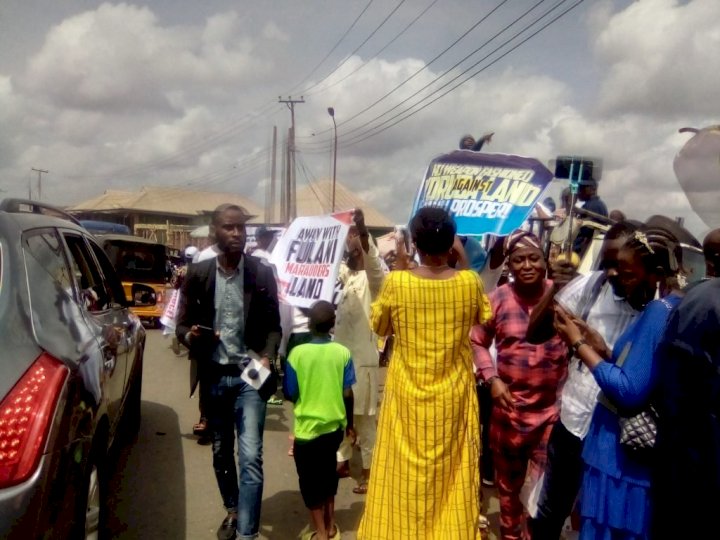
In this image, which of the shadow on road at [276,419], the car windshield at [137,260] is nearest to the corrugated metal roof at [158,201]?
the car windshield at [137,260]

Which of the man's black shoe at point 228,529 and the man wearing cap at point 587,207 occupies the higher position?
the man wearing cap at point 587,207

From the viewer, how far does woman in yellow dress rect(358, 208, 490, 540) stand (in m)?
2.90

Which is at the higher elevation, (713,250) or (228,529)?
(713,250)

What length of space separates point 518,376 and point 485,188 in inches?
51.8

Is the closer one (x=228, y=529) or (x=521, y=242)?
(x=521, y=242)

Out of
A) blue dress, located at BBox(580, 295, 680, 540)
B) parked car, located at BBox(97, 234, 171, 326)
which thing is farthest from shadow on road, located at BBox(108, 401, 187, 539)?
parked car, located at BBox(97, 234, 171, 326)

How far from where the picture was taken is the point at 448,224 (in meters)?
2.93

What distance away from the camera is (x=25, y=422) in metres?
2.13

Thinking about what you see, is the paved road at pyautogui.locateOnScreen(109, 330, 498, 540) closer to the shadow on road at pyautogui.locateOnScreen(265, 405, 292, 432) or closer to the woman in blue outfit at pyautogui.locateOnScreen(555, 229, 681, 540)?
the shadow on road at pyautogui.locateOnScreen(265, 405, 292, 432)

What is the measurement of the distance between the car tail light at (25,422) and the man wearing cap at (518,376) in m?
2.12

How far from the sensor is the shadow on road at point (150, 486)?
402cm

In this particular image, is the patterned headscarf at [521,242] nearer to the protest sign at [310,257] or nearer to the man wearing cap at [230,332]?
the man wearing cap at [230,332]

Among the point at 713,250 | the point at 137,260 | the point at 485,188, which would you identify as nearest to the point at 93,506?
the point at 485,188

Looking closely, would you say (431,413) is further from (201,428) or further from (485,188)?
(201,428)
